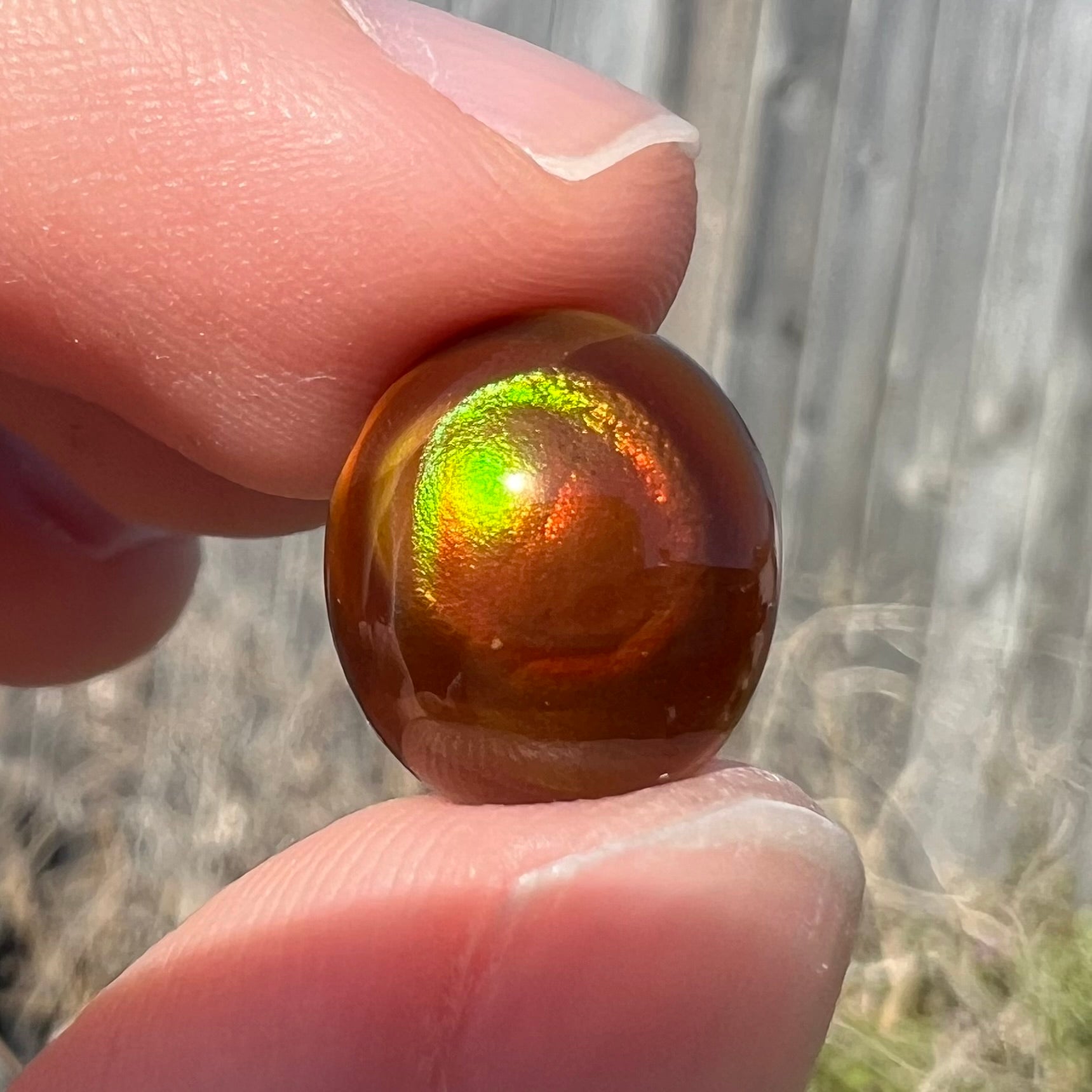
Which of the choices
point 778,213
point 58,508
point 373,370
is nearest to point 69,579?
point 58,508

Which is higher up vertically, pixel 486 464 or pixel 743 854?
pixel 486 464

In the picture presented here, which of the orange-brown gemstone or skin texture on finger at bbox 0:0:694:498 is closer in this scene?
the orange-brown gemstone

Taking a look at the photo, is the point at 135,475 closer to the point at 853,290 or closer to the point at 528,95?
the point at 528,95

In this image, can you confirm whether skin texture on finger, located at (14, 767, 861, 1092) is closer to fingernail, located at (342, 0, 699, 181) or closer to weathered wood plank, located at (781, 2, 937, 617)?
fingernail, located at (342, 0, 699, 181)

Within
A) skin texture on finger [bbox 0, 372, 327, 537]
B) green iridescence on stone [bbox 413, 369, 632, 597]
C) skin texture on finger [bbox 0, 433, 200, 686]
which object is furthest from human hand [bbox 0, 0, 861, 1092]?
skin texture on finger [bbox 0, 433, 200, 686]

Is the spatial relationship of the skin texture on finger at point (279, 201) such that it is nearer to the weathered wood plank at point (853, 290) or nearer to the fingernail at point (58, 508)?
the fingernail at point (58, 508)

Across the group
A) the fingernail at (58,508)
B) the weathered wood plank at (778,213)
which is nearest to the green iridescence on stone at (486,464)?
the fingernail at (58,508)
